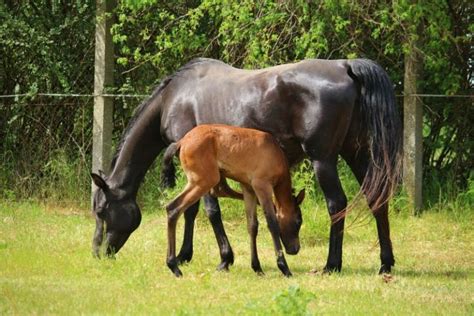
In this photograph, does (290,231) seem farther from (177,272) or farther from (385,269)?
(177,272)

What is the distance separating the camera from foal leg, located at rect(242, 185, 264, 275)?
8195 mm

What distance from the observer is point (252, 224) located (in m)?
8.24

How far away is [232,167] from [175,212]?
0.59 m

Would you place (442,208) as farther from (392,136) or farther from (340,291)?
(340,291)

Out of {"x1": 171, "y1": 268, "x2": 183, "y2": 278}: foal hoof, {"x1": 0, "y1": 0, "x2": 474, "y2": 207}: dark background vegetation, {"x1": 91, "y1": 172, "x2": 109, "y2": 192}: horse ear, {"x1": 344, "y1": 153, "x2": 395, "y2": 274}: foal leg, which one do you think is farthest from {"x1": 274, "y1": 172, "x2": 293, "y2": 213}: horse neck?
{"x1": 0, "y1": 0, "x2": 474, "y2": 207}: dark background vegetation

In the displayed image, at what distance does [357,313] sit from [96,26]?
698 cm

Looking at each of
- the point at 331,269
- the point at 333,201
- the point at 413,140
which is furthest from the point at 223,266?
the point at 413,140

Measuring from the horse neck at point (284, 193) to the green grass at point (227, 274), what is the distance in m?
0.57

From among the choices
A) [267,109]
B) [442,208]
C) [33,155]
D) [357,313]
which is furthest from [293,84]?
[33,155]

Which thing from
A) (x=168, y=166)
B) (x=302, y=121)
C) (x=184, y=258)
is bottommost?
(x=184, y=258)

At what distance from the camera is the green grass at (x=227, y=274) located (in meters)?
6.44

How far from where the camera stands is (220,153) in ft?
26.5

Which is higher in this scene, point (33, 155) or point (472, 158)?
point (472, 158)

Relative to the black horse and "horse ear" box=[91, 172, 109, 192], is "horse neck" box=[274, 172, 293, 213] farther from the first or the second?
"horse ear" box=[91, 172, 109, 192]
